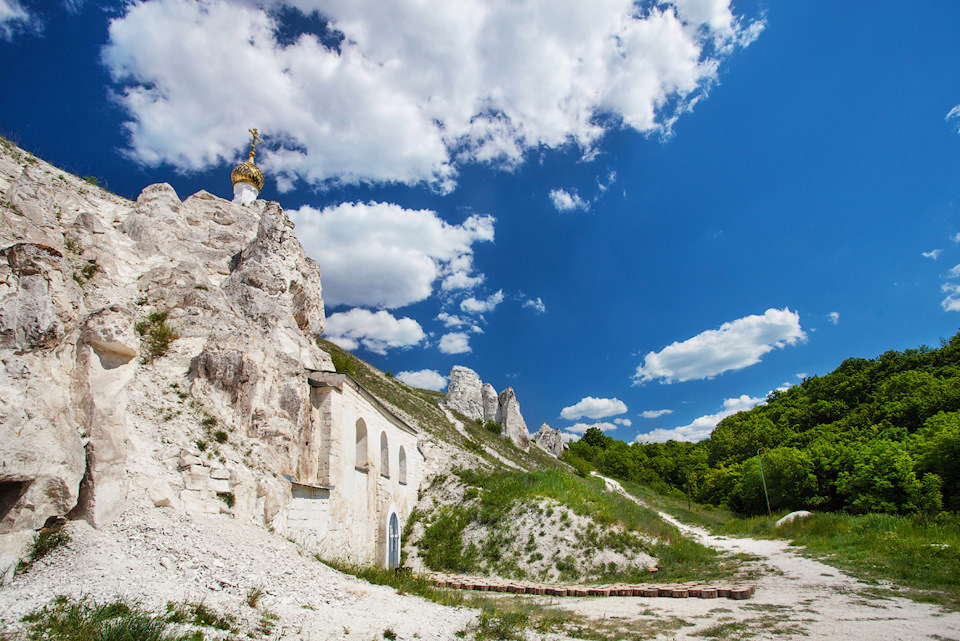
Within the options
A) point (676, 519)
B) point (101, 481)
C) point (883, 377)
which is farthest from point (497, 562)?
point (883, 377)

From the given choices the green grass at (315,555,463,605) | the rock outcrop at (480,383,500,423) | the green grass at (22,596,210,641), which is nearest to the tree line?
the rock outcrop at (480,383,500,423)

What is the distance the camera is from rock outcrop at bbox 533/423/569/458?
68.3m

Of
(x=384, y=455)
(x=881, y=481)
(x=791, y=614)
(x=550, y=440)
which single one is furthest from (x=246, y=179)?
(x=550, y=440)

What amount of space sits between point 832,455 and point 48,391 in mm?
37913

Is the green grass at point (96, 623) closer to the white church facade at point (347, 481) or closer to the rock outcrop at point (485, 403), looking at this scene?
the white church facade at point (347, 481)

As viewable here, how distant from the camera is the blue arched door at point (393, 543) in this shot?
14633 mm

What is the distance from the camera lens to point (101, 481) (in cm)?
578

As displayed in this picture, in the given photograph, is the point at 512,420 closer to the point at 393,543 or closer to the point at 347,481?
the point at 393,543

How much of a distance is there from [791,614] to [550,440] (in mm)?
62748

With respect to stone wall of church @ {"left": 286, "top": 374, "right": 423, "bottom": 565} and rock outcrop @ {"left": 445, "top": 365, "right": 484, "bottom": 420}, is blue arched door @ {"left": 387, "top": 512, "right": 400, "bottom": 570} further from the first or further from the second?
rock outcrop @ {"left": 445, "top": 365, "right": 484, "bottom": 420}

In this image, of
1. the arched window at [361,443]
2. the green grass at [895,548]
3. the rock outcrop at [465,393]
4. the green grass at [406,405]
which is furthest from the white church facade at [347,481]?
the rock outcrop at [465,393]

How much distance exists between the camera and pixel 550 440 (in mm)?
68750

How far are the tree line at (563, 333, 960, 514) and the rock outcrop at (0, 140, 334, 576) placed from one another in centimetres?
2824

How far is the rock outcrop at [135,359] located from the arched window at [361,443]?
8.18 feet
